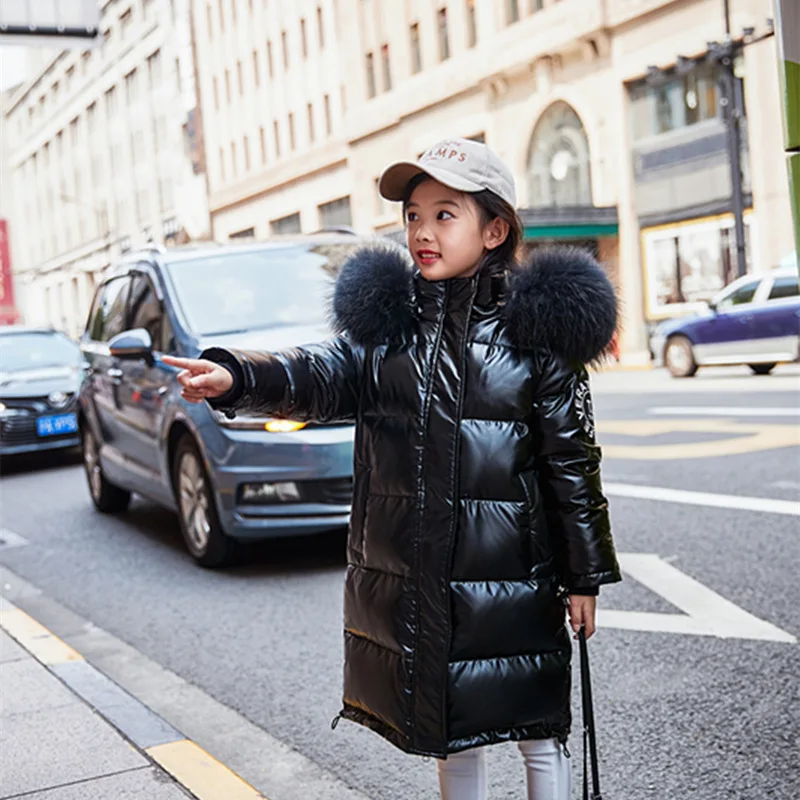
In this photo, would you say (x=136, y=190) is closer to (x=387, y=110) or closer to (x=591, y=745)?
(x=387, y=110)

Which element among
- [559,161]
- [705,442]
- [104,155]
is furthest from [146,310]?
[104,155]

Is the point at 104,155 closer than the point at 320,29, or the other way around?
the point at 320,29

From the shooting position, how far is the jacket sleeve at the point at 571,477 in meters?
2.61

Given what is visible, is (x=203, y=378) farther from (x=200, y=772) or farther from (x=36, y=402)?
(x=36, y=402)

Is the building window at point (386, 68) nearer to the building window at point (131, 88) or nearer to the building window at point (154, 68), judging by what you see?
the building window at point (154, 68)

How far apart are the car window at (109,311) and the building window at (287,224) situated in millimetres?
43280

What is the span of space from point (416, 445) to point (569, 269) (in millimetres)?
516

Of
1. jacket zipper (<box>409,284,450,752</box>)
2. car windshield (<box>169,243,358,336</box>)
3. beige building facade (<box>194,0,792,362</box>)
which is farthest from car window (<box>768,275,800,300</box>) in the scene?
jacket zipper (<box>409,284,450,752</box>)

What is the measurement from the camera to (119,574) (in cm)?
733

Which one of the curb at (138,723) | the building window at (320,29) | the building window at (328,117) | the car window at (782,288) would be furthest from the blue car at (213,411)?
the building window at (320,29)

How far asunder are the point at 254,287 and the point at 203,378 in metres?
5.21

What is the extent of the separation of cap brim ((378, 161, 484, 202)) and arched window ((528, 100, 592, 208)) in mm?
30986

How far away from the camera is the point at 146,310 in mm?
8008

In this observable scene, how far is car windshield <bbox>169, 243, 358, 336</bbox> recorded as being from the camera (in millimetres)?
7426
